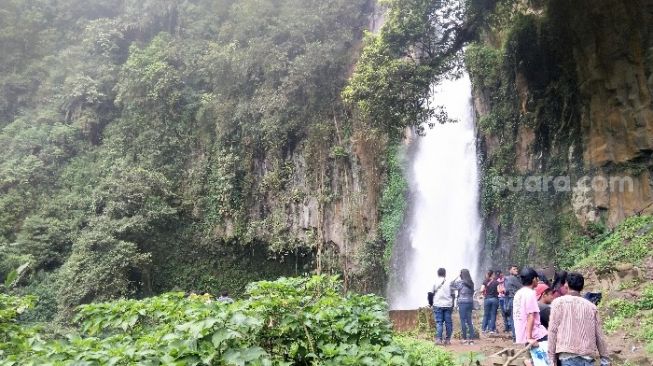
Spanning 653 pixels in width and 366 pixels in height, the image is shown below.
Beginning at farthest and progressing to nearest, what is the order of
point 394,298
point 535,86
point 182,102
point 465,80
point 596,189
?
point 182,102
point 465,80
point 394,298
point 535,86
point 596,189

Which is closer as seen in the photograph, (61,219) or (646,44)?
(646,44)

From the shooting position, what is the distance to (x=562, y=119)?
45.7 feet

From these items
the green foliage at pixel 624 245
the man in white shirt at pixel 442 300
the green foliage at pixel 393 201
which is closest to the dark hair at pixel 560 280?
the man in white shirt at pixel 442 300

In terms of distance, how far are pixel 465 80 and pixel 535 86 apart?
485 cm

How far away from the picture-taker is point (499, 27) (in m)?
13.5

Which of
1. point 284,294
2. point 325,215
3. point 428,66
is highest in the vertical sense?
point 428,66

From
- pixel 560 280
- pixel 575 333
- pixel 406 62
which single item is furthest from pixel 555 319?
pixel 406 62

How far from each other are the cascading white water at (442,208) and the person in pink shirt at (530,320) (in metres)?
12.0

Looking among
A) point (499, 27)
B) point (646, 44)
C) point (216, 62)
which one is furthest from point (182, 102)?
point (646, 44)

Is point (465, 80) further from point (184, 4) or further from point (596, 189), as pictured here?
point (184, 4)

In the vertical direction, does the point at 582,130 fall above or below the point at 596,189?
above

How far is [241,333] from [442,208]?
54.4 feet

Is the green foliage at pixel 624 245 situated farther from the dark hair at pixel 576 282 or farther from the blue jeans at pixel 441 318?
the dark hair at pixel 576 282

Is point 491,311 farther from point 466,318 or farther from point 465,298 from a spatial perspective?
point 465,298
